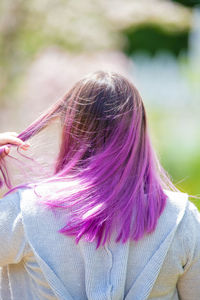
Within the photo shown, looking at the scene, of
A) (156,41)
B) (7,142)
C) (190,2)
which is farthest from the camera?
(190,2)

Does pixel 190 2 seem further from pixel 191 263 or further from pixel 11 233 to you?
pixel 11 233

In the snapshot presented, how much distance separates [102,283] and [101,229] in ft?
0.40

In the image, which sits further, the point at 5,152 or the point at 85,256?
the point at 5,152

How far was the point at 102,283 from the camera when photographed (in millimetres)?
1412

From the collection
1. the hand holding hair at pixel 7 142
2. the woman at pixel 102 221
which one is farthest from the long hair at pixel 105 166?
the hand holding hair at pixel 7 142

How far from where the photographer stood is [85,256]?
1.42m

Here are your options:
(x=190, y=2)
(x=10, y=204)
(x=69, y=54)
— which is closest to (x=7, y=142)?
(x=10, y=204)

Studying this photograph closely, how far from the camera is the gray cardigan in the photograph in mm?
1414

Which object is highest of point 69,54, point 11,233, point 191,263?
point 69,54

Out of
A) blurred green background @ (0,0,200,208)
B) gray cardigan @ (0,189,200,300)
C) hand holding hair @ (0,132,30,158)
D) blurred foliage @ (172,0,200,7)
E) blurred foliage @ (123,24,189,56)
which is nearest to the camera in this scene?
gray cardigan @ (0,189,200,300)

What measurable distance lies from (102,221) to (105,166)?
5.3 inches

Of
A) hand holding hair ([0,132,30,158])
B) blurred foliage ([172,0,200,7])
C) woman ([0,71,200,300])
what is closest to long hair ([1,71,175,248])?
woman ([0,71,200,300])

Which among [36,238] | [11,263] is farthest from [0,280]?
[36,238]

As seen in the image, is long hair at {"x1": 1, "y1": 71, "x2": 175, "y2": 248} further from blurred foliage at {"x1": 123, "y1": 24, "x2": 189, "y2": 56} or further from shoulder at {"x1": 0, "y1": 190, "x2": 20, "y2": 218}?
blurred foliage at {"x1": 123, "y1": 24, "x2": 189, "y2": 56}
